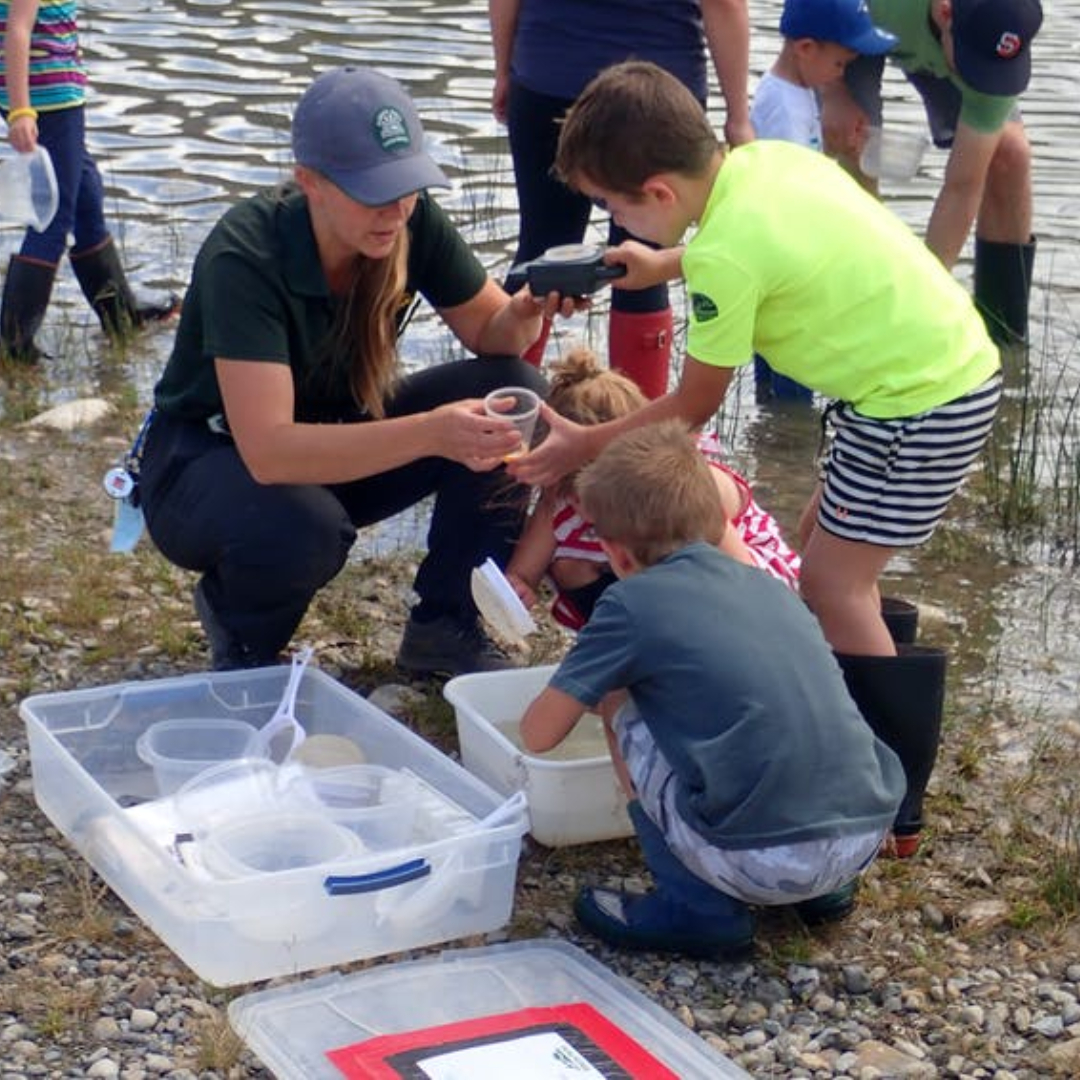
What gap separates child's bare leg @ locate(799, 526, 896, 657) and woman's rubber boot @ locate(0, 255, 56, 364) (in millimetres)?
3327

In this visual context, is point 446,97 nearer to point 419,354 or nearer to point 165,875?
point 419,354

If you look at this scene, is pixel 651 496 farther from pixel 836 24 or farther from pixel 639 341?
pixel 836 24

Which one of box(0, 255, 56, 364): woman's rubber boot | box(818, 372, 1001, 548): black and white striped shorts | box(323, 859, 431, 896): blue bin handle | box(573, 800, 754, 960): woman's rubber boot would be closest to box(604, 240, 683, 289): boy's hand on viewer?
box(818, 372, 1001, 548): black and white striped shorts

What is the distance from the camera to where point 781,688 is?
127 inches

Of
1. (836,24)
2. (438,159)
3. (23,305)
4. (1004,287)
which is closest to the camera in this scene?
(836,24)

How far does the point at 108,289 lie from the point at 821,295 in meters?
3.67

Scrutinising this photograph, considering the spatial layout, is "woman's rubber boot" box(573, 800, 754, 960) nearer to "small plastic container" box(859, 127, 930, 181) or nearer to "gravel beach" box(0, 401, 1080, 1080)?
"gravel beach" box(0, 401, 1080, 1080)

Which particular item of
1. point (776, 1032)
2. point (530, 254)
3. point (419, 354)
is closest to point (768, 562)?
point (776, 1032)

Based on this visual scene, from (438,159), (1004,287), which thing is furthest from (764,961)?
(438,159)

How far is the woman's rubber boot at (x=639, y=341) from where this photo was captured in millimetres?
5312

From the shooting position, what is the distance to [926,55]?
623 cm

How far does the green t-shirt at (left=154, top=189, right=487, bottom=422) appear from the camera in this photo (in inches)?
154

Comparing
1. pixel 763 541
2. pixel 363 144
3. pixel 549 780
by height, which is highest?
pixel 363 144

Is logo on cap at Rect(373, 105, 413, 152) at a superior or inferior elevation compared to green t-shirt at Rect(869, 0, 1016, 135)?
superior
